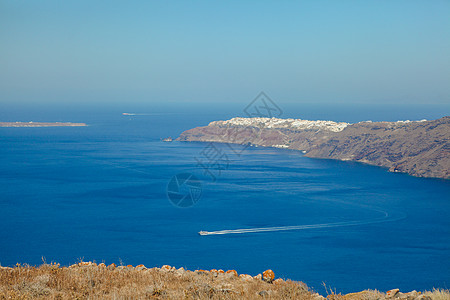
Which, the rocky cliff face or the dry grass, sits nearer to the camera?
the dry grass

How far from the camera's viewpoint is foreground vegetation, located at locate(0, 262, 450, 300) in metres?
5.84

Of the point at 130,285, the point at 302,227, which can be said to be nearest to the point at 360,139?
the point at 302,227

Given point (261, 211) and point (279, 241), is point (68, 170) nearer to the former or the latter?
point (261, 211)

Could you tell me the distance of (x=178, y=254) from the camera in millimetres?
25953

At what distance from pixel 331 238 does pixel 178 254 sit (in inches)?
408

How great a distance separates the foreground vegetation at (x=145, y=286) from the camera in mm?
5844

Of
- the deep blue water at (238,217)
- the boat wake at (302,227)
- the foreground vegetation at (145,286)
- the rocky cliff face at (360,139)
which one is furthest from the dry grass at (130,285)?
the rocky cliff face at (360,139)

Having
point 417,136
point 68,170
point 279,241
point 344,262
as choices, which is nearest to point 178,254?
point 279,241

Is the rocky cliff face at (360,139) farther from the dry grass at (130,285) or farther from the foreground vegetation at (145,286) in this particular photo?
the dry grass at (130,285)

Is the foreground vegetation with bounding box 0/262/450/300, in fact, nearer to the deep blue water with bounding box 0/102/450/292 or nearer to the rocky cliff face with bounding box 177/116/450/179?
the deep blue water with bounding box 0/102/450/292

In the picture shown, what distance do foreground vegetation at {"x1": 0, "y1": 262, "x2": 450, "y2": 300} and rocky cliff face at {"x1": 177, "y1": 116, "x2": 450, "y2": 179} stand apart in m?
52.8

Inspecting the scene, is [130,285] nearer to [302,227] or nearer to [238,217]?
[302,227]

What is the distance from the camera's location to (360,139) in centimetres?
6944

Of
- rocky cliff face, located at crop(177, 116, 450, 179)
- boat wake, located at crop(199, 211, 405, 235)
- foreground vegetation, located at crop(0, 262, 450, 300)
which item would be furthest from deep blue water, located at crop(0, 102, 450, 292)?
foreground vegetation, located at crop(0, 262, 450, 300)
